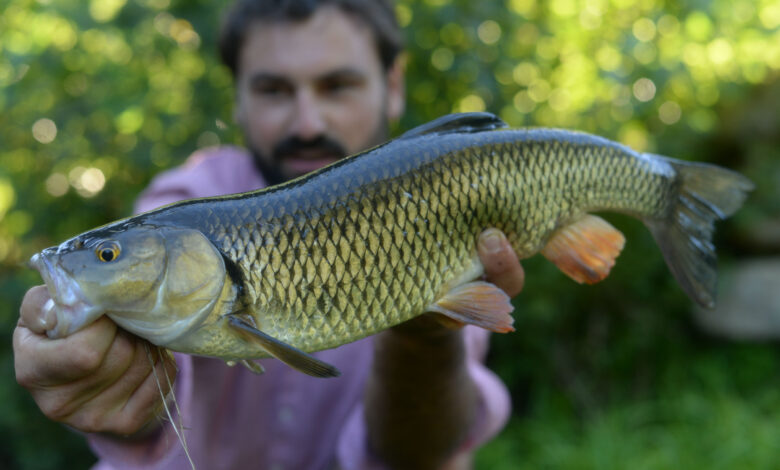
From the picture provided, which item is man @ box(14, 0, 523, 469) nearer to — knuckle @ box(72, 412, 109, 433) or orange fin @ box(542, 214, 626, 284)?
orange fin @ box(542, 214, 626, 284)

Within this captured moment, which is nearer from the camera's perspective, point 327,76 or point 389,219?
point 389,219

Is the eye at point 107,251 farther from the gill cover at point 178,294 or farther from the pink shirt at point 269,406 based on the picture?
the pink shirt at point 269,406

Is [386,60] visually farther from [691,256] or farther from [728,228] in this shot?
[728,228]

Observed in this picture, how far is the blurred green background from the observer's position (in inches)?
90.8

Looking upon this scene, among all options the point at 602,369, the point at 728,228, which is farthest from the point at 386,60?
the point at 728,228

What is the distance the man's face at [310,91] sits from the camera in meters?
1.72

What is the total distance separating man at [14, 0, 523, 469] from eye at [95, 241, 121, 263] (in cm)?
60

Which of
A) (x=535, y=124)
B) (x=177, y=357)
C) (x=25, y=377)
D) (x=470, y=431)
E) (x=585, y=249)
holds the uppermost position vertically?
(x=585, y=249)

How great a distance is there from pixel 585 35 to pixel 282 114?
1679 mm

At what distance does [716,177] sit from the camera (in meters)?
1.04

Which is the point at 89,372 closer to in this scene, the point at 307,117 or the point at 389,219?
the point at 389,219

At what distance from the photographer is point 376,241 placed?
828 millimetres

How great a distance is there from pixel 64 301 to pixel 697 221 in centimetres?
89

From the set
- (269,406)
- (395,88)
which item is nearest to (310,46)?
(395,88)
